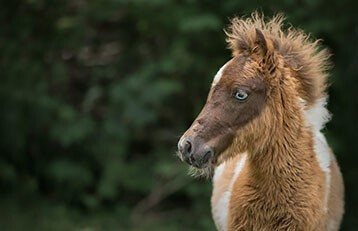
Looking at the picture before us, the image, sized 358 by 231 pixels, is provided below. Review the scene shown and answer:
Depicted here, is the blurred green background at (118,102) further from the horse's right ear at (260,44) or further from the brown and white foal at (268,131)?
the horse's right ear at (260,44)

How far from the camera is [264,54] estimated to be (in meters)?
4.57

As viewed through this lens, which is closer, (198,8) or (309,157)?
Result: (309,157)

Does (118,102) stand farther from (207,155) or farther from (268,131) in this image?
(207,155)

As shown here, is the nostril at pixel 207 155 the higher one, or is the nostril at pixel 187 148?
the nostril at pixel 187 148

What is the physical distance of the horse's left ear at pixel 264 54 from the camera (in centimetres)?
455

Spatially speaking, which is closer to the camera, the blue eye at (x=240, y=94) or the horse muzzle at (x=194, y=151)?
the horse muzzle at (x=194, y=151)

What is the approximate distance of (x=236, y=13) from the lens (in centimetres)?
835

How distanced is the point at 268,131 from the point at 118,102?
14.8ft

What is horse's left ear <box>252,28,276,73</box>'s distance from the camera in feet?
14.9

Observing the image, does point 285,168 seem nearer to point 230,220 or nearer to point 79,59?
point 230,220

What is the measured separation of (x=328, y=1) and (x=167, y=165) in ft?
8.12

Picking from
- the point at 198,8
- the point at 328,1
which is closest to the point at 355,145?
the point at 328,1

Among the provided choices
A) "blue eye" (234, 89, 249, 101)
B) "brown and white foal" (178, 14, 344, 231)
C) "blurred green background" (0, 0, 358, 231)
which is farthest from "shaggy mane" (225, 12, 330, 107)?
"blurred green background" (0, 0, 358, 231)

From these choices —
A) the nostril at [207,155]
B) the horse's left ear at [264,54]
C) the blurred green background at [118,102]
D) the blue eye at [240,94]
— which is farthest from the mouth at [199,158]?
the blurred green background at [118,102]
